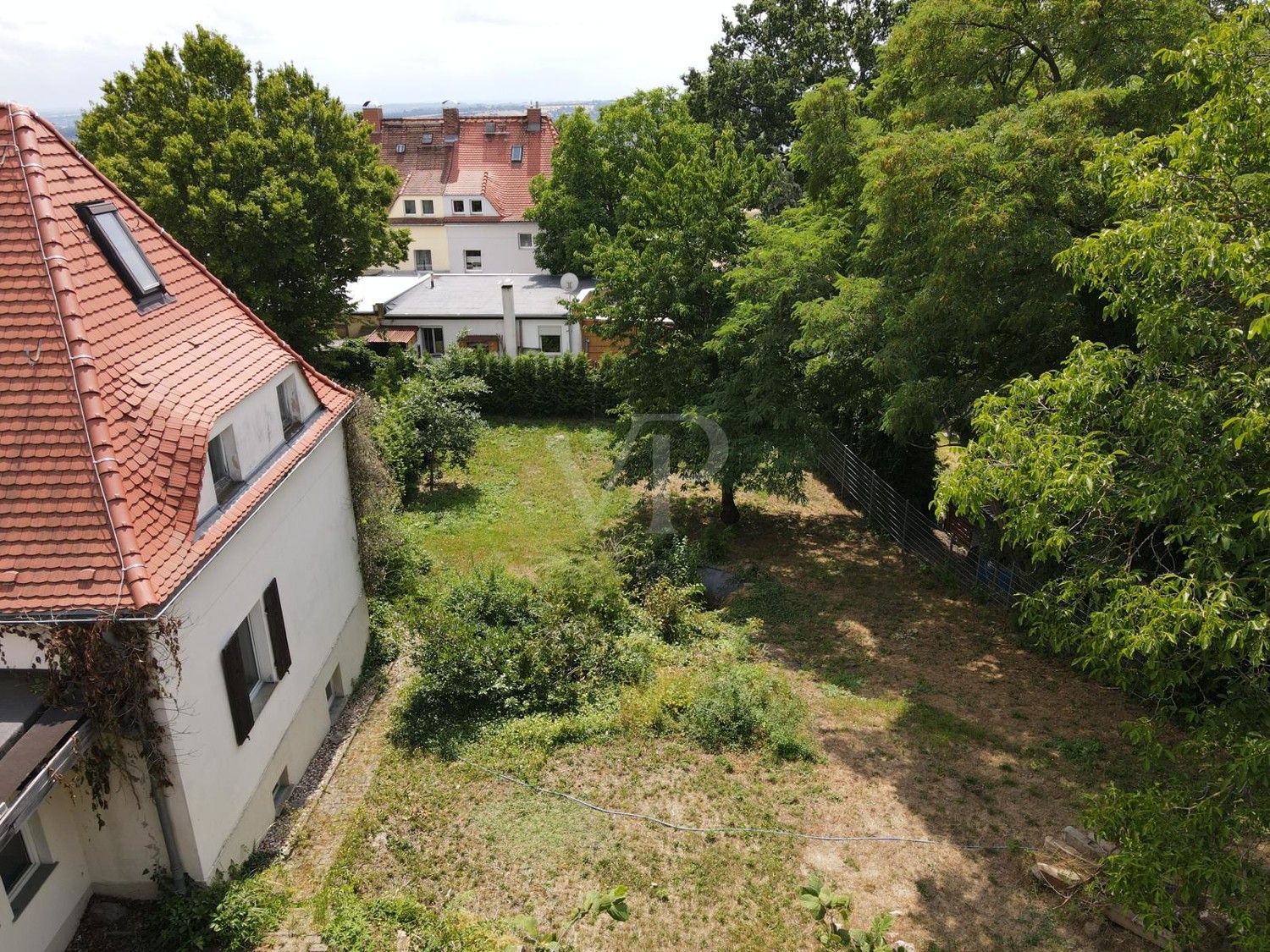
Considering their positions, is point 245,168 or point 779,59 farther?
point 779,59

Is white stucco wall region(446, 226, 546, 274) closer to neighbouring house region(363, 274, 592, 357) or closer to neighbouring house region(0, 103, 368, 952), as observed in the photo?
neighbouring house region(363, 274, 592, 357)

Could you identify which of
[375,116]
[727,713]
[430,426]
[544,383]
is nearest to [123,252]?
[727,713]

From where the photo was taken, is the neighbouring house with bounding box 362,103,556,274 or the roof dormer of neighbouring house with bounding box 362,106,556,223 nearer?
the neighbouring house with bounding box 362,103,556,274

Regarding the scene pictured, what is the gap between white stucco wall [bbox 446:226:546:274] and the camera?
155ft

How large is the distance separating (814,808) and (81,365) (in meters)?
9.99

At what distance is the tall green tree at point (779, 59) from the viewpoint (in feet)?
119

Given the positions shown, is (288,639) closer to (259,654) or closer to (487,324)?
(259,654)

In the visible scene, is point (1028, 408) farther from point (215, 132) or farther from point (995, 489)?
point (215, 132)

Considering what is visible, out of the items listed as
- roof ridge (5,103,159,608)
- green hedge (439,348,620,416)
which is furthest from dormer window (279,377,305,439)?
green hedge (439,348,620,416)

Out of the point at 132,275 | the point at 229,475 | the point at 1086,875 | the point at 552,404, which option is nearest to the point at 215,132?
the point at 552,404

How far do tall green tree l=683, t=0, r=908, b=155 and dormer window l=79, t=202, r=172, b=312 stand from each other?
28.8 meters

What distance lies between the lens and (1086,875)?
9492 mm

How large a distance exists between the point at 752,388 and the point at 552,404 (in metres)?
14.3

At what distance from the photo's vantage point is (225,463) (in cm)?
1059
